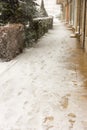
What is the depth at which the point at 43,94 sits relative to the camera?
18.0 ft

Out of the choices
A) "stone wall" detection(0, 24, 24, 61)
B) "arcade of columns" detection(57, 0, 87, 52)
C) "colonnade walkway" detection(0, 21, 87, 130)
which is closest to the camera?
"colonnade walkway" detection(0, 21, 87, 130)

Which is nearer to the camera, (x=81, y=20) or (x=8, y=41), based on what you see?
(x=8, y=41)

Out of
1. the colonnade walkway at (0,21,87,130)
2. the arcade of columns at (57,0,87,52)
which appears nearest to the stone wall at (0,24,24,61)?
the colonnade walkway at (0,21,87,130)

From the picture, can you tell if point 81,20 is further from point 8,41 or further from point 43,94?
point 43,94

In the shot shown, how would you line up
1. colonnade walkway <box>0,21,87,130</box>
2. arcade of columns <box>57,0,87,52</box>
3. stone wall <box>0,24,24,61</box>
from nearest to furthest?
1. colonnade walkway <box>0,21,87,130</box>
2. stone wall <box>0,24,24,61</box>
3. arcade of columns <box>57,0,87,52</box>

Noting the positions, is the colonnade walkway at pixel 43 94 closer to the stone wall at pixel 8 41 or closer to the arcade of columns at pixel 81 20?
the stone wall at pixel 8 41

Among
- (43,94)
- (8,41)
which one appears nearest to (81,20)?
(8,41)

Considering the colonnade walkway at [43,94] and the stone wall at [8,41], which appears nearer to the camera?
the colonnade walkway at [43,94]

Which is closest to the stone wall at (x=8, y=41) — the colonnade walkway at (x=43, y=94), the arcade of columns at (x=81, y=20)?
the colonnade walkway at (x=43, y=94)

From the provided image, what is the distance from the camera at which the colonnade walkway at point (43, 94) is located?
13.9ft

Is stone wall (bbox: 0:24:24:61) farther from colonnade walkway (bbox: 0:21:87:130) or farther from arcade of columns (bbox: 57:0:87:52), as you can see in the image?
arcade of columns (bbox: 57:0:87:52)

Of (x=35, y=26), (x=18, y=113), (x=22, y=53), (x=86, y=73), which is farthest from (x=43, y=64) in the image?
(x=35, y=26)

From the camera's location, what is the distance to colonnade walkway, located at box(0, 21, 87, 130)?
4234 millimetres

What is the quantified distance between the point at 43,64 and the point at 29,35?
13.9 ft
